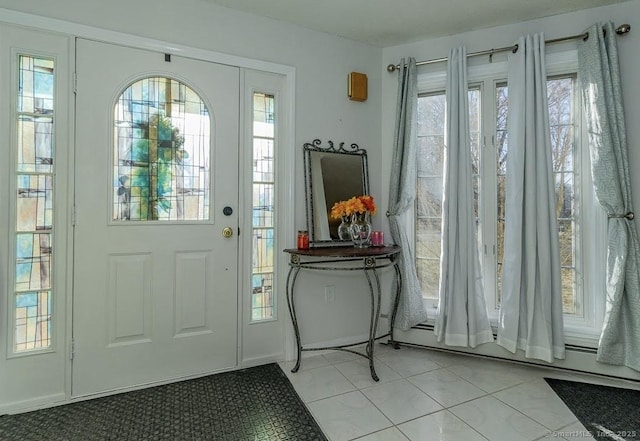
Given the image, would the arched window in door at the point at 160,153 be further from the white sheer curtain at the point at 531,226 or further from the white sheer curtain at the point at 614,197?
the white sheer curtain at the point at 614,197

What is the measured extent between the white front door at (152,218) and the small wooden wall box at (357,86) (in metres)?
0.88

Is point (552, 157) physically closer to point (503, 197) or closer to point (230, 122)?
point (503, 197)

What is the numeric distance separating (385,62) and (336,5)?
750 mm

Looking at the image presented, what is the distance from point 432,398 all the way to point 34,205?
247 centimetres

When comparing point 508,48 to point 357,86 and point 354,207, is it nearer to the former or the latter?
point 357,86

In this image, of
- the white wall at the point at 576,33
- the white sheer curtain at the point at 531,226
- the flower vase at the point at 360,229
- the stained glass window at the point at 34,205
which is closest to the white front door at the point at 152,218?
the stained glass window at the point at 34,205

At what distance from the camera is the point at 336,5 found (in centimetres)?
231

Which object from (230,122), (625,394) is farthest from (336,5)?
(625,394)

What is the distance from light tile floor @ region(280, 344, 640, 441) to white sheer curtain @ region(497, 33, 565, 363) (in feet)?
0.92

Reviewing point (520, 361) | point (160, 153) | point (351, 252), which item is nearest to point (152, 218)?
point (160, 153)

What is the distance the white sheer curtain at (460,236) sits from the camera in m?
2.50

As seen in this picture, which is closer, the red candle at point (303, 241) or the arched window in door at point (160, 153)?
the arched window in door at point (160, 153)

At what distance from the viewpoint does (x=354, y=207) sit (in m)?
2.40

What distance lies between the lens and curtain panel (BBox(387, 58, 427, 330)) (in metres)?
2.70
